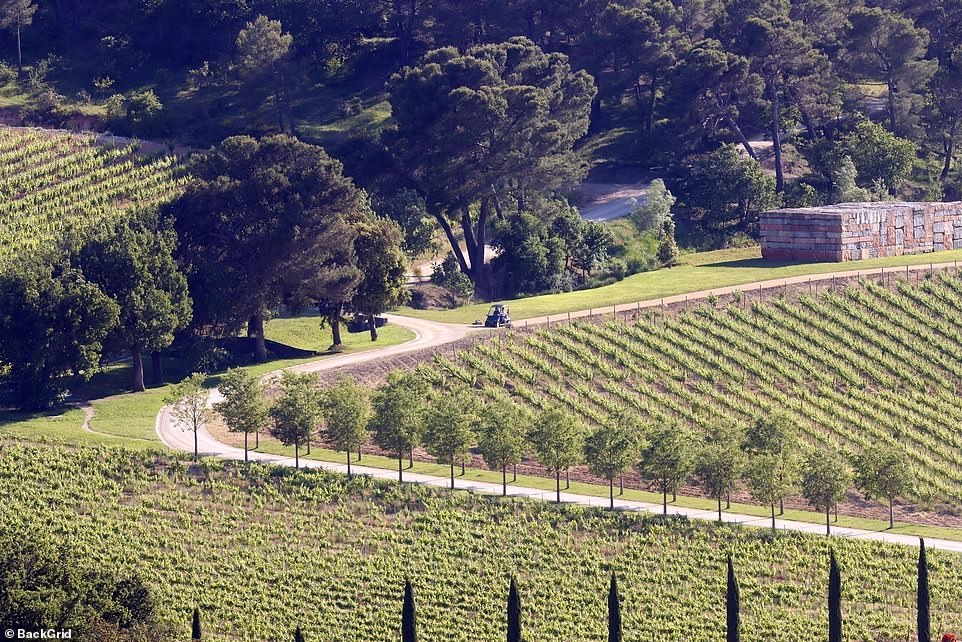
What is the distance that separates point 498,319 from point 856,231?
34.7 meters

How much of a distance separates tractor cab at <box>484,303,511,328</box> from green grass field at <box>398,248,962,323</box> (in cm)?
219

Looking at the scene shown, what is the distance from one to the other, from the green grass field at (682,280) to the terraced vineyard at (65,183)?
83.8 feet

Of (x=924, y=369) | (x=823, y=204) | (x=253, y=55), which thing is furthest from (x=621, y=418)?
(x=253, y=55)

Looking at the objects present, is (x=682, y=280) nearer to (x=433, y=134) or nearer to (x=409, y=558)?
(x=433, y=134)

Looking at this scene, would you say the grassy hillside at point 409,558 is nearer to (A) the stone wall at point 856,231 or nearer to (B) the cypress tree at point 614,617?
(B) the cypress tree at point 614,617

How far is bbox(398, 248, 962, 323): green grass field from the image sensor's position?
116m

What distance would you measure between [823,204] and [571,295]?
33007 mm

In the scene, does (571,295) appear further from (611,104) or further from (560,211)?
(611,104)

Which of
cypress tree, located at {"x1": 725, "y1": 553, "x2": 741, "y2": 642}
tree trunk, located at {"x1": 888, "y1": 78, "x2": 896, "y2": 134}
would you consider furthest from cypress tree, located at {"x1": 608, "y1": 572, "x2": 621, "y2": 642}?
tree trunk, located at {"x1": 888, "y1": 78, "x2": 896, "y2": 134}

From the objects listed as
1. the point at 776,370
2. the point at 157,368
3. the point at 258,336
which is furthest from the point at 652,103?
the point at 157,368

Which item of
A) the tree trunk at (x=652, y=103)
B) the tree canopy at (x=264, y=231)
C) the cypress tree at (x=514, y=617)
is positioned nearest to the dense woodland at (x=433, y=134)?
the tree canopy at (x=264, y=231)

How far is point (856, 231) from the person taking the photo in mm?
128000

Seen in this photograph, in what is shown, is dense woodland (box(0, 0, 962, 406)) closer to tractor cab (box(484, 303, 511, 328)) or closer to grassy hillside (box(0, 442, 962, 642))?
tractor cab (box(484, 303, 511, 328))

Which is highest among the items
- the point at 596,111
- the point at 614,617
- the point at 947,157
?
the point at 596,111
